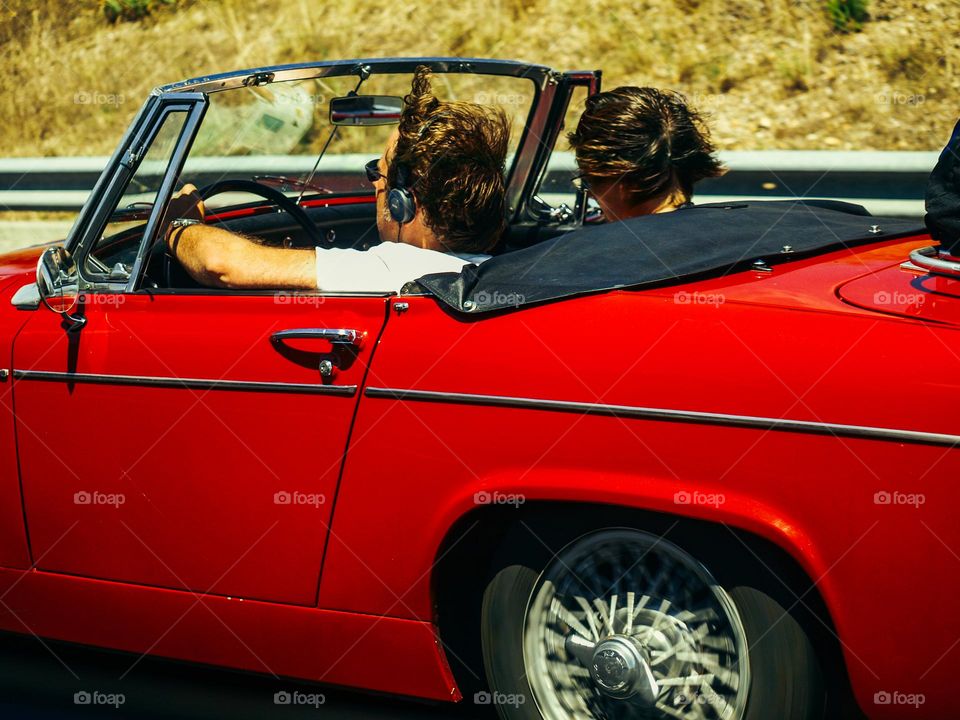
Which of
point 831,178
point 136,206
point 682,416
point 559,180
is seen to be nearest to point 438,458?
point 682,416

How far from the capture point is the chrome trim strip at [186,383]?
9.20 ft

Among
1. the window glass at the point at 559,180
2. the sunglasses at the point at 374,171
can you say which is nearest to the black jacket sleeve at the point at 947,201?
the sunglasses at the point at 374,171

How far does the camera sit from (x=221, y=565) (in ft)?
9.86

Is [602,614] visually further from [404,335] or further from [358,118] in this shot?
[358,118]

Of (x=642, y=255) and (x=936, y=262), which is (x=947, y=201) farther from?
(x=642, y=255)

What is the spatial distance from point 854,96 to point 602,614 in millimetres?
7909

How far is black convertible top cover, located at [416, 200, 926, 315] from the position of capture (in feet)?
8.90

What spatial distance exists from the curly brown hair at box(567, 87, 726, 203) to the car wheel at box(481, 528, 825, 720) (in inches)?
49.9

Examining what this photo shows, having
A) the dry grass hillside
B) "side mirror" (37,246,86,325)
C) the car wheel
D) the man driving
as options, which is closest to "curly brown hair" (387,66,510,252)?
the man driving

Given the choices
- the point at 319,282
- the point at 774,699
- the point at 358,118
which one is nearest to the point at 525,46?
the point at 358,118

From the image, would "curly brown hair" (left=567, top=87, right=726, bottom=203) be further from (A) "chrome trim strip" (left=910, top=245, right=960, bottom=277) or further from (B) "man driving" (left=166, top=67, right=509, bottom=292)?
(A) "chrome trim strip" (left=910, top=245, right=960, bottom=277)

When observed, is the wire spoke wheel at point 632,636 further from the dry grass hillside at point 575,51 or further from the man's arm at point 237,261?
the dry grass hillside at point 575,51

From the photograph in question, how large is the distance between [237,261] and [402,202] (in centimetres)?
47

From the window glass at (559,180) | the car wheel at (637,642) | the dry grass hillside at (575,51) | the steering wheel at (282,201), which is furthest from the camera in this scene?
the dry grass hillside at (575,51)
